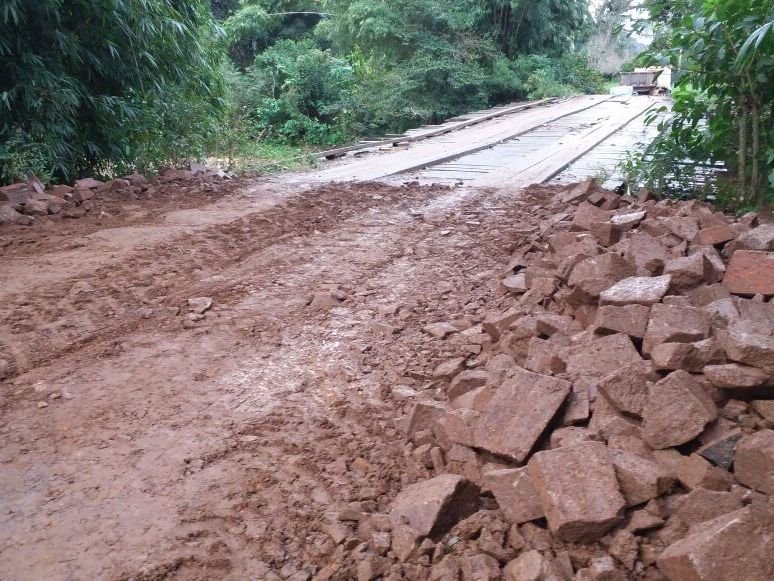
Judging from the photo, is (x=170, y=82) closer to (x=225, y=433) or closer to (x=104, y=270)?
(x=104, y=270)

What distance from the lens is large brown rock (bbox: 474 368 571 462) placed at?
2.05m

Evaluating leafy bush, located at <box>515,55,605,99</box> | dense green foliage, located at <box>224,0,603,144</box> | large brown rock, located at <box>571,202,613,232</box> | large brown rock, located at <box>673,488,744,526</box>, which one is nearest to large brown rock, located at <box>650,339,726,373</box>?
large brown rock, located at <box>673,488,744,526</box>

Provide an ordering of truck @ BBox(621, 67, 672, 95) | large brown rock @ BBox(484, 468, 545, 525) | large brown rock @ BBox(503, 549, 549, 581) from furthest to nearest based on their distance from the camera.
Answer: truck @ BBox(621, 67, 672, 95) < large brown rock @ BBox(484, 468, 545, 525) < large brown rock @ BBox(503, 549, 549, 581)

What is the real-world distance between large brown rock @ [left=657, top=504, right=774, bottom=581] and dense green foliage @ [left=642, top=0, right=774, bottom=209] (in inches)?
125

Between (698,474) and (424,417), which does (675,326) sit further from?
(424,417)

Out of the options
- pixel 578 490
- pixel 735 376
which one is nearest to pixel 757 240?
pixel 735 376

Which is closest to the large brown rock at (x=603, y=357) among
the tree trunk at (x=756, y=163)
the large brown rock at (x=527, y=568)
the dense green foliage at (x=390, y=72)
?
the large brown rock at (x=527, y=568)

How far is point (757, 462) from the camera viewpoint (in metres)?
1.68

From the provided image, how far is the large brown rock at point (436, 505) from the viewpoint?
1.84 meters

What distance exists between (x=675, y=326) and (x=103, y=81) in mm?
6791

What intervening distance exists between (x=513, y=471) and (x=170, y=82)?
7.12 meters

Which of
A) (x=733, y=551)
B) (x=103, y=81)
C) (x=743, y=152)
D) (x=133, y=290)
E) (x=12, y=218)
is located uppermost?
(x=103, y=81)

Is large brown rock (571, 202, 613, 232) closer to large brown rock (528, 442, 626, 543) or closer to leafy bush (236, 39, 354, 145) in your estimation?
large brown rock (528, 442, 626, 543)

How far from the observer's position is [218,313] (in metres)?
3.66
